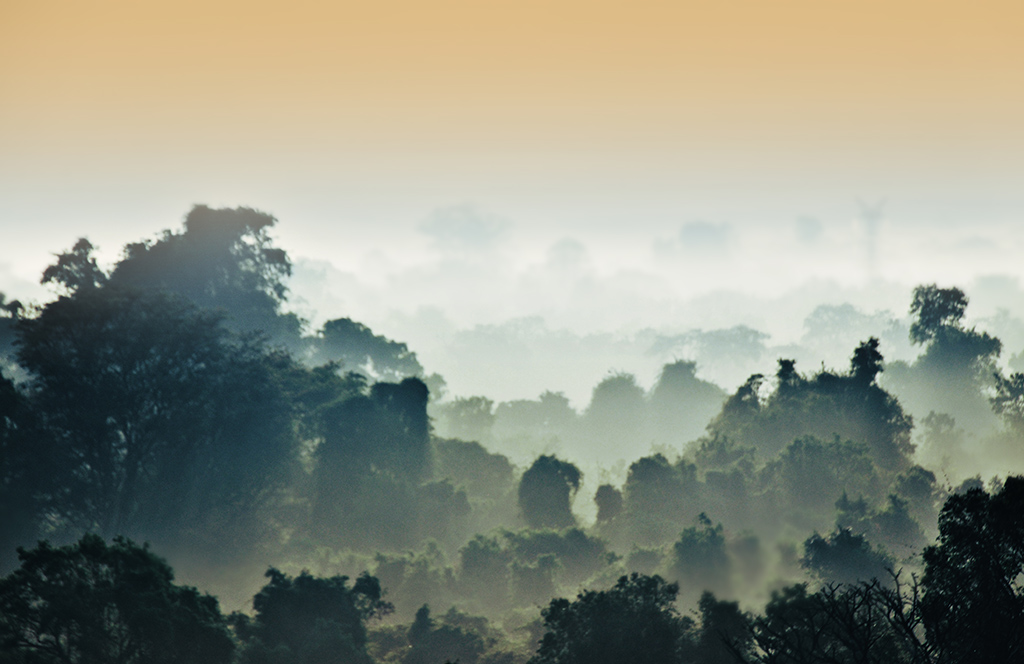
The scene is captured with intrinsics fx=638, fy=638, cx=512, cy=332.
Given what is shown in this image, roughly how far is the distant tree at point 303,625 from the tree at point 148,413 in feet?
35.4

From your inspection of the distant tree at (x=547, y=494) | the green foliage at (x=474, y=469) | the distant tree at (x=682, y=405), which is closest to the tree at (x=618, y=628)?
the distant tree at (x=547, y=494)

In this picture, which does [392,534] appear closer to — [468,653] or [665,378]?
[468,653]

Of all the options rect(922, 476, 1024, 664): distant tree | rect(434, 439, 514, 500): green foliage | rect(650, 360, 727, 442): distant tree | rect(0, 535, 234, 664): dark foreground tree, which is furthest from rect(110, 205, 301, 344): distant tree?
rect(650, 360, 727, 442): distant tree

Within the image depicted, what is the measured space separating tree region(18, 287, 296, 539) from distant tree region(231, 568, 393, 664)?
10776mm

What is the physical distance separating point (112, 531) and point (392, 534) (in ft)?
43.5

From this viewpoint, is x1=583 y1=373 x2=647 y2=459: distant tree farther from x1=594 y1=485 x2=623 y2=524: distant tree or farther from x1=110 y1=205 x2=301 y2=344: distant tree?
x1=110 y1=205 x2=301 y2=344: distant tree

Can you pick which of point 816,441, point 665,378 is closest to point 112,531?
point 816,441

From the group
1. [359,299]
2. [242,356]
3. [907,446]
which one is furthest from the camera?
[359,299]

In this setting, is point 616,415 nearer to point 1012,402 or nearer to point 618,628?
point 1012,402

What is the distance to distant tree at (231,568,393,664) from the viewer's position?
20.1 metres

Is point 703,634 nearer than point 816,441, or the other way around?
point 703,634

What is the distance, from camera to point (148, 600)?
15938mm

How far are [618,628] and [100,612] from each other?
13.5 metres

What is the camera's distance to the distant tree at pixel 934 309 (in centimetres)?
5103
